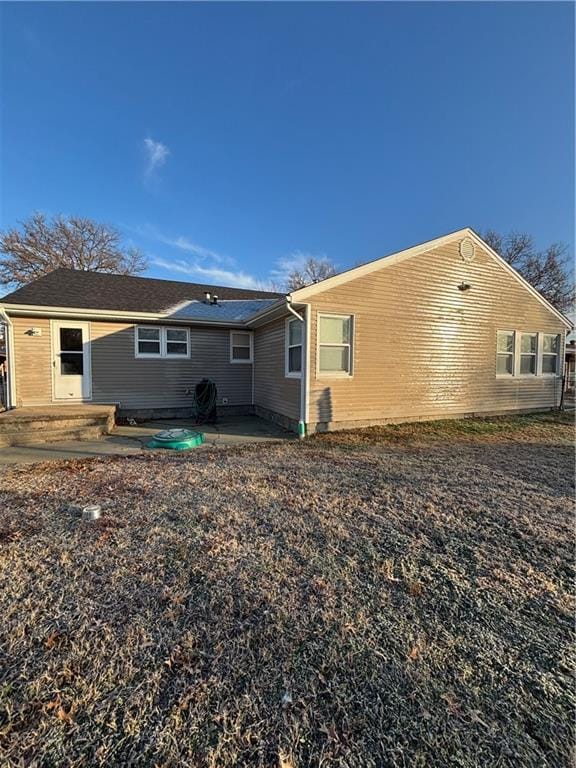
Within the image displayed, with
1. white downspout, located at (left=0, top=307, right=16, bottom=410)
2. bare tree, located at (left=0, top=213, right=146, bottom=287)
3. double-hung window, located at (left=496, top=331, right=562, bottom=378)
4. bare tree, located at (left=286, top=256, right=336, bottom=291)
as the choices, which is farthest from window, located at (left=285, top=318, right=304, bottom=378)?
bare tree, located at (left=286, top=256, right=336, bottom=291)

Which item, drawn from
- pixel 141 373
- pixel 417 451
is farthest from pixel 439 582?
pixel 141 373

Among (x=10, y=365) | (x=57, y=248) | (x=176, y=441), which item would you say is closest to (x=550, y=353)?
(x=176, y=441)

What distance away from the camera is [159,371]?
30.6 feet

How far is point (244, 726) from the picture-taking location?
52.3 inches

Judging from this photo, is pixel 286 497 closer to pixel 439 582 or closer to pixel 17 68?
pixel 439 582

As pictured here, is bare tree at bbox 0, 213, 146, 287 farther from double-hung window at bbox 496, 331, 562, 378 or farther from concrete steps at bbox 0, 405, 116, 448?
double-hung window at bbox 496, 331, 562, 378

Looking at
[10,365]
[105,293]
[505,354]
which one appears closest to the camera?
[10,365]

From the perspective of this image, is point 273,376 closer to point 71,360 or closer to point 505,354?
point 71,360

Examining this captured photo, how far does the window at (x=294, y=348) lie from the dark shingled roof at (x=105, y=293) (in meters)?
3.88

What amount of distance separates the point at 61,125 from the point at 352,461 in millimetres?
14215

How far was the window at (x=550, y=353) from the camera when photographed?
10561 mm

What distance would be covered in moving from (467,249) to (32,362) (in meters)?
11.6

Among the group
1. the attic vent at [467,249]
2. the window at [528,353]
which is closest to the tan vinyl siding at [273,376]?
the attic vent at [467,249]

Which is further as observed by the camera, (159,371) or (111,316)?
(159,371)
